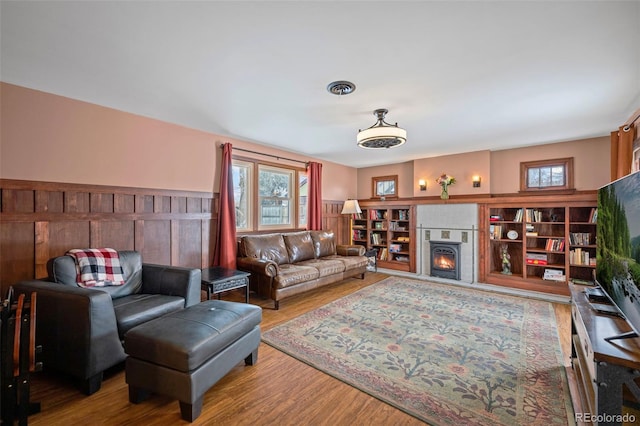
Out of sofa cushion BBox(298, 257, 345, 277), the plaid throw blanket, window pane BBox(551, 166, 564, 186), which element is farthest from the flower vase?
the plaid throw blanket

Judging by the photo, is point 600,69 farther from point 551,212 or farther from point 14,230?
point 14,230

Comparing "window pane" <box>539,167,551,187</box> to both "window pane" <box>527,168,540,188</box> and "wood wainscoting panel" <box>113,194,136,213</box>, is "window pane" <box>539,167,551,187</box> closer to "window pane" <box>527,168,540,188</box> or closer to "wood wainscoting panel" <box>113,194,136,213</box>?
"window pane" <box>527,168,540,188</box>

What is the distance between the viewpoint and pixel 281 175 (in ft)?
17.5

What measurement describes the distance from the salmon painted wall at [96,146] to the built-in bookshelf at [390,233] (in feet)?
12.4

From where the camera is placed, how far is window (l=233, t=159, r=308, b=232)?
467 cm

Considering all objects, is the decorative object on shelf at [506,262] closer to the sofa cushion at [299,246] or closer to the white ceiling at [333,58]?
the white ceiling at [333,58]

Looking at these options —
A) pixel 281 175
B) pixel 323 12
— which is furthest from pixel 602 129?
pixel 281 175

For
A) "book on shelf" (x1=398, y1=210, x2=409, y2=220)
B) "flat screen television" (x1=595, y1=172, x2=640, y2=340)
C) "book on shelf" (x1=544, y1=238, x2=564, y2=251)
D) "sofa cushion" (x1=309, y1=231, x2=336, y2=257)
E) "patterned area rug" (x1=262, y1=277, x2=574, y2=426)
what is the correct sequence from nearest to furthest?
"flat screen television" (x1=595, y1=172, x2=640, y2=340)
"patterned area rug" (x1=262, y1=277, x2=574, y2=426)
"book on shelf" (x1=544, y1=238, x2=564, y2=251)
"sofa cushion" (x1=309, y1=231, x2=336, y2=257)
"book on shelf" (x1=398, y1=210, x2=409, y2=220)

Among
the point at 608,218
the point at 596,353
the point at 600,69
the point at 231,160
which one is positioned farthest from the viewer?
the point at 231,160

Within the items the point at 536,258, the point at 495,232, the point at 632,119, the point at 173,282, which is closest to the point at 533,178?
the point at 495,232

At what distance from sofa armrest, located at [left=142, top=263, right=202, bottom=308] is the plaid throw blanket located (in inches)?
9.3

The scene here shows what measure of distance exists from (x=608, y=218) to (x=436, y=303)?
2.35 meters

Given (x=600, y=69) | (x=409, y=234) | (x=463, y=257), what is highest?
Answer: (x=600, y=69)

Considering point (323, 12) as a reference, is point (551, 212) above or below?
below
